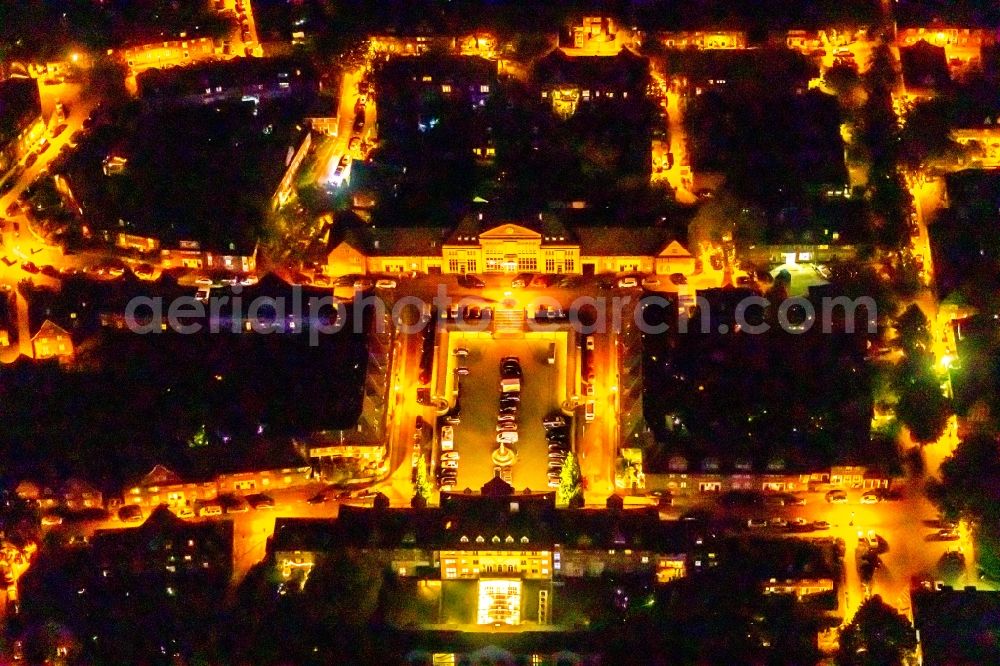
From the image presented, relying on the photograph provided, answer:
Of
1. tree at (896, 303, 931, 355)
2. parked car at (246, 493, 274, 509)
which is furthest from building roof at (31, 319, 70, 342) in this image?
tree at (896, 303, 931, 355)

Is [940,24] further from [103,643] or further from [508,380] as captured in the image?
[103,643]

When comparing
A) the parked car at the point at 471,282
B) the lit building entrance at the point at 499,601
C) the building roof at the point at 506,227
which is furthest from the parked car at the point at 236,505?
the building roof at the point at 506,227

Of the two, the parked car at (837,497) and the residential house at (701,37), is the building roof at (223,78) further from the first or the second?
the parked car at (837,497)

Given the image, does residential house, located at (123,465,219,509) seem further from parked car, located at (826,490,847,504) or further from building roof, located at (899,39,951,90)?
building roof, located at (899,39,951,90)

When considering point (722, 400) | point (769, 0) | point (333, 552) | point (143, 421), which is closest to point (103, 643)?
point (333, 552)

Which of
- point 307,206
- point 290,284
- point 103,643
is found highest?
point 307,206
